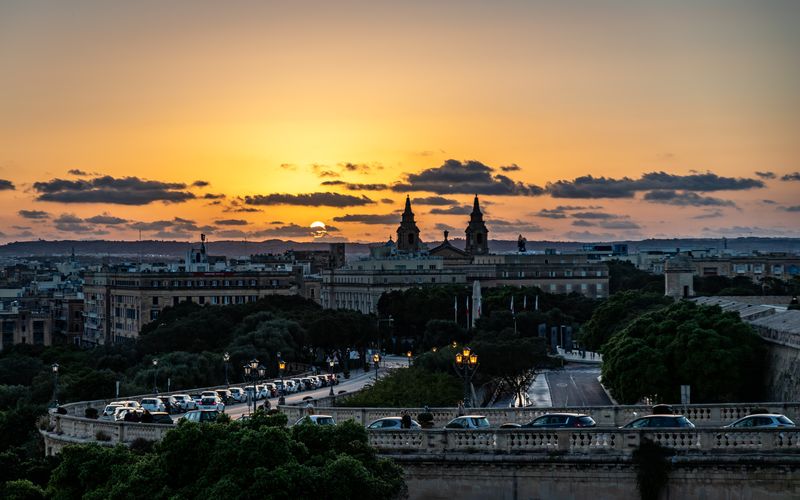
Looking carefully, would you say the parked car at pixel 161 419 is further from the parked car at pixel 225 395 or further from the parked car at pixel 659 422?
the parked car at pixel 225 395

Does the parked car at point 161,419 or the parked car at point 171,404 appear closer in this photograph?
the parked car at point 161,419

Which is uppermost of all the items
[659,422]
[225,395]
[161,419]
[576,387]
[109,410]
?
[659,422]

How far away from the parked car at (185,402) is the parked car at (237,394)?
7297 millimetres

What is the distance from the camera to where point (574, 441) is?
25.1 m

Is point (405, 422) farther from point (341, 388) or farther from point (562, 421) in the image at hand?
point (341, 388)

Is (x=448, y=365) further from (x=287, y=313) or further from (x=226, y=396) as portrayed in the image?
(x=287, y=313)

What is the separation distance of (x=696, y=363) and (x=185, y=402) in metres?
18.1

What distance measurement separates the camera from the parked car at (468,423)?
92.0ft

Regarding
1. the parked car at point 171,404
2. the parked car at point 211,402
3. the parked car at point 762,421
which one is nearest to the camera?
the parked car at point 762,421

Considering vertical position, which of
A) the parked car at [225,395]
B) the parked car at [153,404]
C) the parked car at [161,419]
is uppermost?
the parked car at [161,419]

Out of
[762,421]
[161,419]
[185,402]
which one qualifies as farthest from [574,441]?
[185,402]

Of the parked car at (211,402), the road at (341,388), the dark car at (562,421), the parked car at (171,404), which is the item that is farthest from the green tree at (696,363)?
the dark car at (562,421)

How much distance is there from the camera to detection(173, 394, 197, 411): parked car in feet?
160

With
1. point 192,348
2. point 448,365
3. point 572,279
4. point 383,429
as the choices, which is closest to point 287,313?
point 192,348
